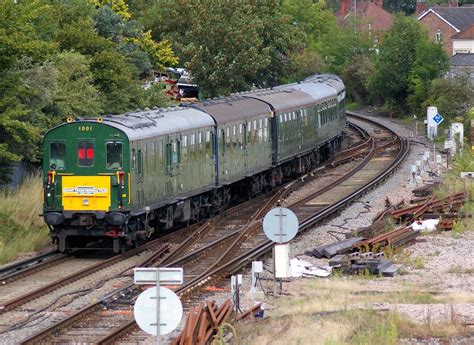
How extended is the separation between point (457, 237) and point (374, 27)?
296 ft

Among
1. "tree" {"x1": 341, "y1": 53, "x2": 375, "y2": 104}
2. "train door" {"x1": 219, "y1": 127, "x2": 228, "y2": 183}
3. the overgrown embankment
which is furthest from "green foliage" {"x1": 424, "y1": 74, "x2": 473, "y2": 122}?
the overgrown embankment

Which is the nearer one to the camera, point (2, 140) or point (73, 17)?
point (2, 140)

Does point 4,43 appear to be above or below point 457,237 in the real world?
above

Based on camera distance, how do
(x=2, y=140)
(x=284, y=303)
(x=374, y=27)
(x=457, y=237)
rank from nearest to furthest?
(x=284, y=303) < (x=457, y=237) < (x=2, y=140) < (x=374, y=27)

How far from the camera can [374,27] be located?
11369cm

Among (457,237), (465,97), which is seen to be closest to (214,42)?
(465,97)

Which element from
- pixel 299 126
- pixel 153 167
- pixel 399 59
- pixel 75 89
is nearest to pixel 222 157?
pixel 153 167

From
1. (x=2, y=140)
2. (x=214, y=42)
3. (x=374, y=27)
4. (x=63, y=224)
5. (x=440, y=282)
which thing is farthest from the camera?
(x=374, y=27)

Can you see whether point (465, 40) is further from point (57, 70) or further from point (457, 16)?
point (57, 70)

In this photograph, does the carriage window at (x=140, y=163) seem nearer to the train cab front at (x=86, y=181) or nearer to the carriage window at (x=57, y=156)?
the train cab front at (x=86, y=181)

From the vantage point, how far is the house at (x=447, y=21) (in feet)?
329

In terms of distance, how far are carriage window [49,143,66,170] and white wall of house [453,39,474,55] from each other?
7719 centimetres

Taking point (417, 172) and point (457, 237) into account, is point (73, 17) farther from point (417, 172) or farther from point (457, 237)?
point (457, 237)

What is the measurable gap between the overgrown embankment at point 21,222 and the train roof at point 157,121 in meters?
3.17
